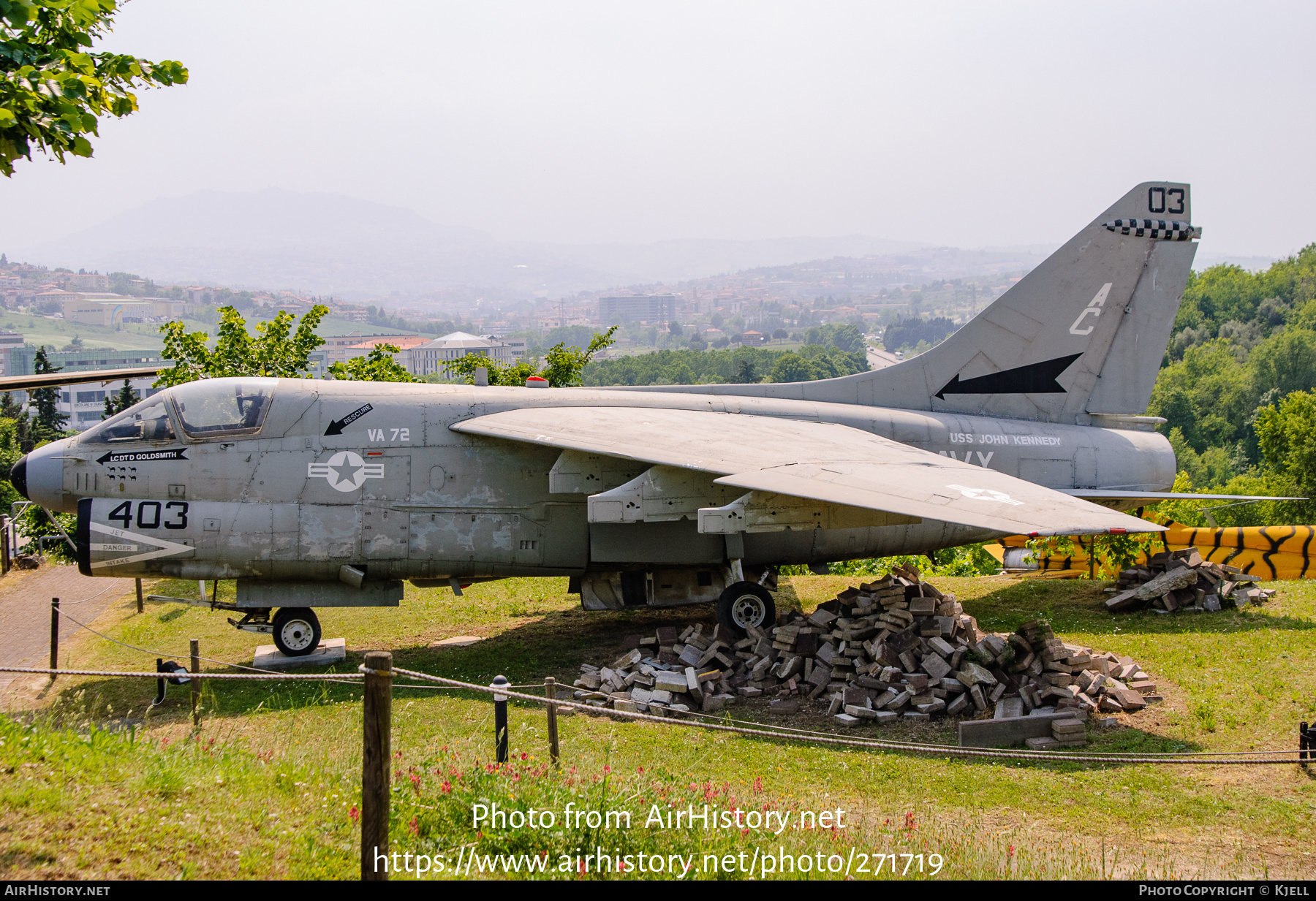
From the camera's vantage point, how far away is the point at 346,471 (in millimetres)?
13625

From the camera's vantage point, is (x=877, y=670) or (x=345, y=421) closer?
(x=877, y=670)

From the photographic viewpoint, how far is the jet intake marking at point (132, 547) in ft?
42.9

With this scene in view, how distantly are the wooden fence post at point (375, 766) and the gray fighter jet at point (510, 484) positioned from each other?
594 cm

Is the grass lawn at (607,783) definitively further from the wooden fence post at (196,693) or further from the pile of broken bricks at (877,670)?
the pile of broken bricks at (877,670)

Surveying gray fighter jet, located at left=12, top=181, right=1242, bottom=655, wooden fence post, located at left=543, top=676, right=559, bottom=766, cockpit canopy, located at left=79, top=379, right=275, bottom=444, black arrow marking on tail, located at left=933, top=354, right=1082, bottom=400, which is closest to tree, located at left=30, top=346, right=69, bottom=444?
cockpit canopy, located at left=79, top=379, right=275, bottom=444

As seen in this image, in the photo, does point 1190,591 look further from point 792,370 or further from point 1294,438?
point 792,370

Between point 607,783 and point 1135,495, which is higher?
point 1135,495

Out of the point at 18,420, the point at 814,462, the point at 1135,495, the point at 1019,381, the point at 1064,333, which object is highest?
the point at 1064,333

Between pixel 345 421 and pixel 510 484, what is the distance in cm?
255

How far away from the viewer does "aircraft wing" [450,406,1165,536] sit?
32.8 feet

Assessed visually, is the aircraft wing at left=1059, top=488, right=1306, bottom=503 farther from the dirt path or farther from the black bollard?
the dirt path

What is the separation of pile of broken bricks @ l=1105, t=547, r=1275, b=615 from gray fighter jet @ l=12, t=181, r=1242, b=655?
1395mm

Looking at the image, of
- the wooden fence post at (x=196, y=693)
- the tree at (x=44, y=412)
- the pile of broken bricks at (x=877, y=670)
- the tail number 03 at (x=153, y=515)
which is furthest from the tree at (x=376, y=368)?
the tree at (x=44, y=412)

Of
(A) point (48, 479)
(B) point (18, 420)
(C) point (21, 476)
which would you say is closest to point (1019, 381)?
(A) point (48, 479)
